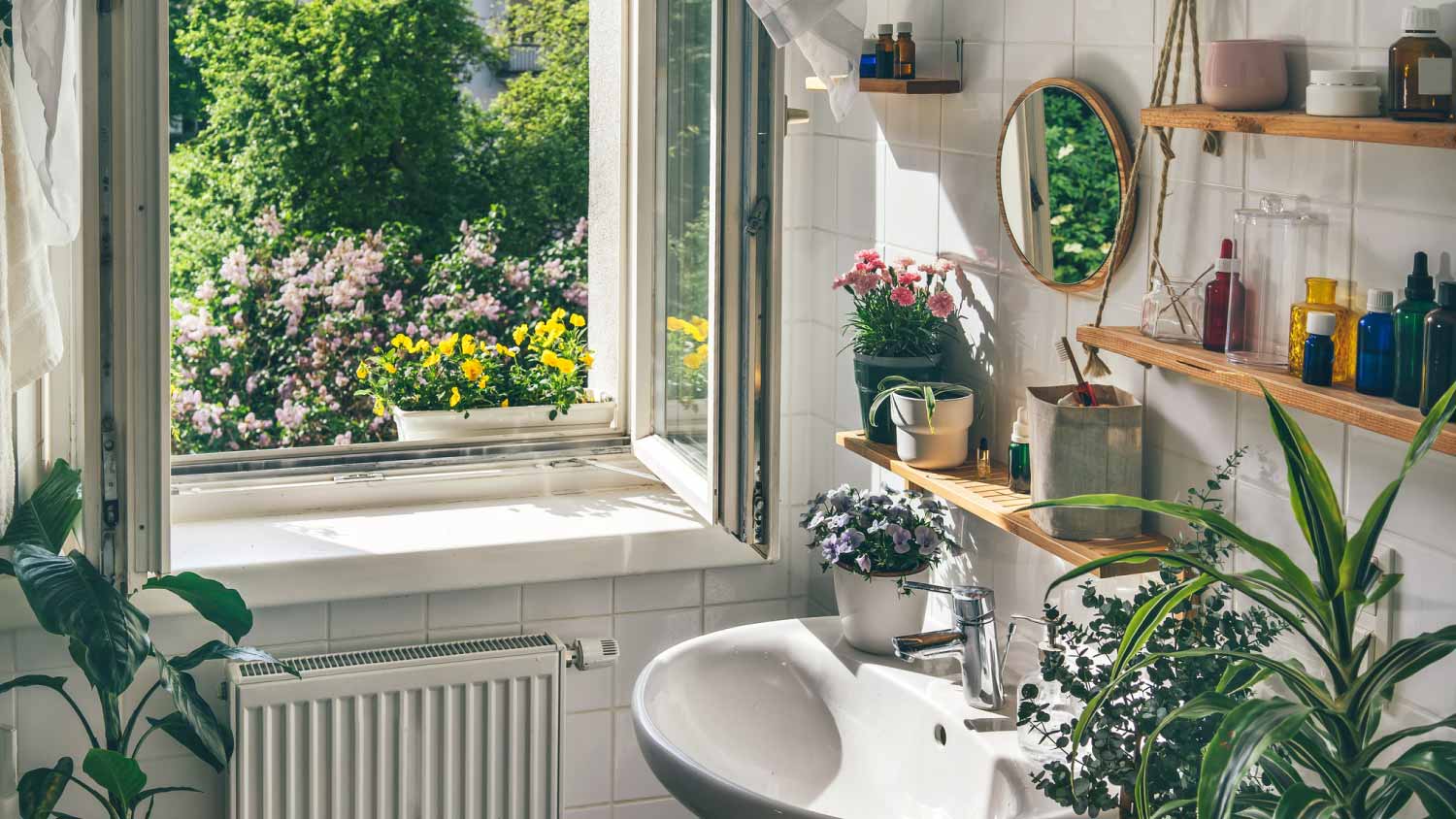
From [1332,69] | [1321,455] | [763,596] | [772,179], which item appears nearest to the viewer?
[1332,69]

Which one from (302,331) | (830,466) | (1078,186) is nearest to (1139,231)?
(1078,186)

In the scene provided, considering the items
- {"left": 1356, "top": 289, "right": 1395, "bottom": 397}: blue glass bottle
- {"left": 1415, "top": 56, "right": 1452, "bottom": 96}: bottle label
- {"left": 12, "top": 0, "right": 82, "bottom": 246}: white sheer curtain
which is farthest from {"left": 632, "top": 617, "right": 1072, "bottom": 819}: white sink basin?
{"left": 12, "top": 0, "right": 82, "bottom": 246}: white sheer curtain

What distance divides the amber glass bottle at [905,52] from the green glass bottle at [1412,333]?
964 millimetres

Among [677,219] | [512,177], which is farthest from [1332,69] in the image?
[512,177]

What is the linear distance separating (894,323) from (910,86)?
0.33 metres

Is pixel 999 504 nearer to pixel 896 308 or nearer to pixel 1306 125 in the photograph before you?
pixel 896 308

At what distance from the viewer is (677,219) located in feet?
7.45

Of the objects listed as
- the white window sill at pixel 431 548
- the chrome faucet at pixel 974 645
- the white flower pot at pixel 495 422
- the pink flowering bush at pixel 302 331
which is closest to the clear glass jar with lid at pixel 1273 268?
the chrome faucet at pixel 974 645

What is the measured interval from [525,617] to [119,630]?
681mm

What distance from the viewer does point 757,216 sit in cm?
197

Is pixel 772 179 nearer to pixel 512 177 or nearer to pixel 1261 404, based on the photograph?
pixel 1261 404

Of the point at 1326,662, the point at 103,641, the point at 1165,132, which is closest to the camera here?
the point at 1326,662

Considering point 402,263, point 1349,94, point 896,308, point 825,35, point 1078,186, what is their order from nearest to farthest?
point 1349,94
point 1078,186
point 825,35
point 896,308
point 402,263

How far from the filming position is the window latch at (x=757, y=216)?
6.45 ft
